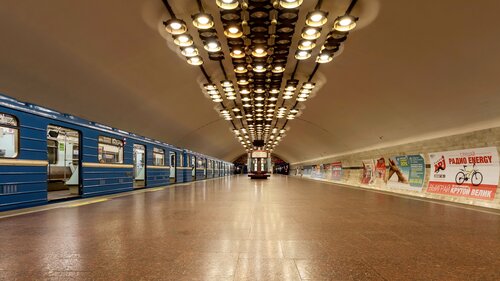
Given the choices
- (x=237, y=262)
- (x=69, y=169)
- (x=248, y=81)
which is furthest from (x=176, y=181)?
(x=237, y=262)

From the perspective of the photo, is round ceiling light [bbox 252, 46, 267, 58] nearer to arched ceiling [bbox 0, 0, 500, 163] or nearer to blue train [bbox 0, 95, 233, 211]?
arched ceiling [bbox 0, 0, 500, 163]

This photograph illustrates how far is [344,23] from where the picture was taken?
6.73 metres

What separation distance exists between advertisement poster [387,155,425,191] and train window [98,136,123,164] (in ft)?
42.3

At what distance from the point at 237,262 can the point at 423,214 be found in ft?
19.8

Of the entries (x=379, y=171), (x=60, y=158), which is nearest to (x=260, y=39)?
(x=60, y=158)

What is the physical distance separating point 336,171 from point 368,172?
25.6 feet

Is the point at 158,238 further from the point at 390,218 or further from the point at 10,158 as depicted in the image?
the point at 10,158

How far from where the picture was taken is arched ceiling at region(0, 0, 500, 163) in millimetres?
6349

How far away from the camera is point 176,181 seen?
24484mm

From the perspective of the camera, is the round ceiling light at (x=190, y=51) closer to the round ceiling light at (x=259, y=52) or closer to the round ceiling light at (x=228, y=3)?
the round ceiling light at (x=259, y=52)

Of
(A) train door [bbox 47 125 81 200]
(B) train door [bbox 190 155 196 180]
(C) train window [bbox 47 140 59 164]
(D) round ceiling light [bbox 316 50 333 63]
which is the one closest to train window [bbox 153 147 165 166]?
(A) train door [bbox 47 125 81 200]

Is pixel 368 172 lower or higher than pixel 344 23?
lower

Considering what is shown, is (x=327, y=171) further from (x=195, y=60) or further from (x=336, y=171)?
(x=195, y=60)

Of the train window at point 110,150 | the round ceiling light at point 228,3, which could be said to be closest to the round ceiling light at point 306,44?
the round ceiling light at point 228,3
